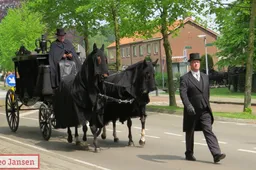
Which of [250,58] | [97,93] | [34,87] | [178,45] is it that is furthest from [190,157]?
[178,45]

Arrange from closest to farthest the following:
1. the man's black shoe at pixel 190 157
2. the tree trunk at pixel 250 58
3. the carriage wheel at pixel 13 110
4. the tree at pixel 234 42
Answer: the man's black shoe at pixel 190 157 → the carriage wheel at pixel 13 110 → the tree trunk at pixel 250 58 → the tree at pixel 234 42

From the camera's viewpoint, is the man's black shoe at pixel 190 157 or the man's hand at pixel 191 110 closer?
the man's hand at pixel 191 110

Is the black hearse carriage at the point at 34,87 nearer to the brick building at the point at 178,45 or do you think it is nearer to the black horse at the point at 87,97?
the black horse at the point at 87,97

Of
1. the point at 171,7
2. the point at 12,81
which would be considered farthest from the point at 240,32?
the point at 12,81

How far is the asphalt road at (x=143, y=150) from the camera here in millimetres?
8422

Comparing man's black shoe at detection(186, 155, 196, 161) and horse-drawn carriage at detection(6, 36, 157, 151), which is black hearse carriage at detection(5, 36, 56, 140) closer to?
horse-drawn carriage at detection(6, 36, 157, 151)

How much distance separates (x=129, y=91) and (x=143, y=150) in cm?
133

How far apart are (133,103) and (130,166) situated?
2158 mm

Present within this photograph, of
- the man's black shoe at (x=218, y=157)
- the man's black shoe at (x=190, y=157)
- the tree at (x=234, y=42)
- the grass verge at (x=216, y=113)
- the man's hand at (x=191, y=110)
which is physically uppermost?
the tree at (x=234, y=42)

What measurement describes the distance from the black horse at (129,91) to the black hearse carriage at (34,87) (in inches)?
69.4

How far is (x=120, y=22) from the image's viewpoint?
23469mm

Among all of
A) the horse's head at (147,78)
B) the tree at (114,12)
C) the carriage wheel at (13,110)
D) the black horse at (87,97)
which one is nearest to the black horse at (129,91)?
the horse's head at (147,78)

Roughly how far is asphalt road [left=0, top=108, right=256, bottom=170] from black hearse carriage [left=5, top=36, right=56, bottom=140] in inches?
19.1

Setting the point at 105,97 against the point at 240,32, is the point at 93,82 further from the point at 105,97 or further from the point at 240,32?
the point at 240,32
